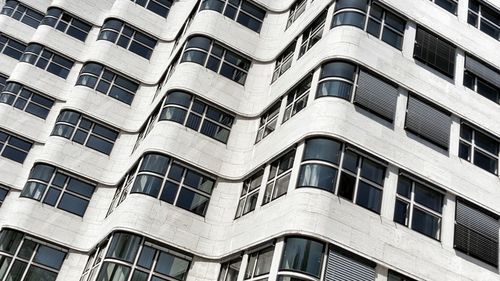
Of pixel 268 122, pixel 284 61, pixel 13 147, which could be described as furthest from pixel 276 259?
pixel 13 147

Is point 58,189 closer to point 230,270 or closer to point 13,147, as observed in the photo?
point 13,147

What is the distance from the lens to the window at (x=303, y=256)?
49.6 ft

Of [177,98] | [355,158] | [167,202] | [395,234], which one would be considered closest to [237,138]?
[177,98]

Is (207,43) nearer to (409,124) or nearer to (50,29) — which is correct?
(409,124)

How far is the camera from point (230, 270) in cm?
1897

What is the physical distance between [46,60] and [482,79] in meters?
26.0

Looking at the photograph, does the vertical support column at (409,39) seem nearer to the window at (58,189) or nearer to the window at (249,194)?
the window at (249,194)

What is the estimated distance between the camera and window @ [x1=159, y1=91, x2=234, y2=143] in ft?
73.0

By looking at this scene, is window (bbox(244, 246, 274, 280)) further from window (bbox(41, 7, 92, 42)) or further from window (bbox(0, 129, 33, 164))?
window (bbox(41, 7, 92, 42))

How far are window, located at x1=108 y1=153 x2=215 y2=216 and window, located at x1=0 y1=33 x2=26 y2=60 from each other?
21.0 meters

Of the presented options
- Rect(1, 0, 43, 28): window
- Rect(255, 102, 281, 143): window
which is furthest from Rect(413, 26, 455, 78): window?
Rect(1, 0, 43, 28): window

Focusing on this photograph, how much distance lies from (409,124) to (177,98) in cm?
1003

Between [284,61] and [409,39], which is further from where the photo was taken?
[284,61]

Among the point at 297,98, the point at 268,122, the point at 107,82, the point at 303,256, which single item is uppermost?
the point at 107,82
